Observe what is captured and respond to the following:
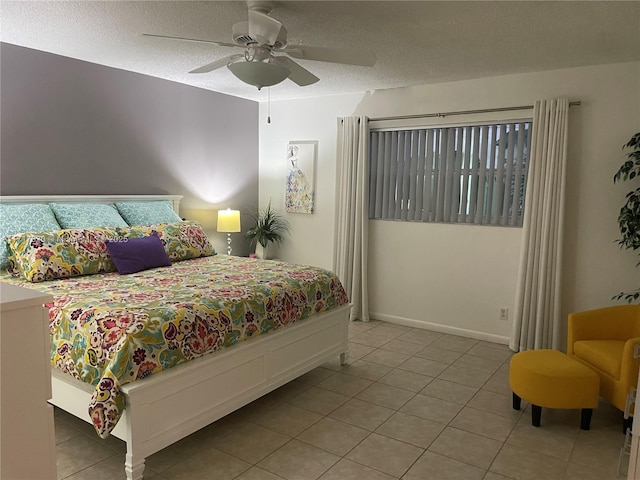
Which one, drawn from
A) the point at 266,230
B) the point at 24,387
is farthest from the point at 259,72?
the point at 266,230

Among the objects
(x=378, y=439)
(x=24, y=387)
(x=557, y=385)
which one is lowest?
(x=378, y=439)

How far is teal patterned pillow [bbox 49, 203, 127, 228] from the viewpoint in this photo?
3719mm

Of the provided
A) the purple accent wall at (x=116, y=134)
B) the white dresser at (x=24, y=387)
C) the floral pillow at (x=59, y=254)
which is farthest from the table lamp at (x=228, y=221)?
the white dresser at (x=24, y=387)

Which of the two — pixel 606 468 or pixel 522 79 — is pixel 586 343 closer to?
pixel 606 468

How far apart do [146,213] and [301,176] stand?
6.31ft

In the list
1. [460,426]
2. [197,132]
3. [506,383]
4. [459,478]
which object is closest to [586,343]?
[506,383]

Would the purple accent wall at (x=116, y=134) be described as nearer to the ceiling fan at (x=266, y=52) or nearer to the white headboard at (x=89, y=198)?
the white headboard at (x=89, y=198)

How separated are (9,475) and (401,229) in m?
4.21

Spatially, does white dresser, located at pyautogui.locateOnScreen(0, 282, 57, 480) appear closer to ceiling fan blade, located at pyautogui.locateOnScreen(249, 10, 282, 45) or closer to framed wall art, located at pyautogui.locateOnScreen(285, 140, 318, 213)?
ceiling fan blade, located at pyautogui.locateOnScreen(249, 10, 282, 45)

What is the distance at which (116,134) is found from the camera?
4301 mm

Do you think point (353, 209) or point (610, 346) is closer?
point (610, 346)

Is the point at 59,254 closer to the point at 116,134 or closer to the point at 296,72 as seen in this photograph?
the point at 116,134

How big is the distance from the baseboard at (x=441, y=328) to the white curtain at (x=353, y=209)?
7.8 inches

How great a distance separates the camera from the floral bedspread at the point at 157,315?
2193 mm
